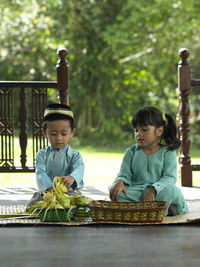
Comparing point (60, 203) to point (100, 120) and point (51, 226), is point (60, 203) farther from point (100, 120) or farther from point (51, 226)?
point (100, 120)

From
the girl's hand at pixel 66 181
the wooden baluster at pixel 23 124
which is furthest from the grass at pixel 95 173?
the girl's hand at pixel 66 181

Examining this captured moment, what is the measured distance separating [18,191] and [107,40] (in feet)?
24.6

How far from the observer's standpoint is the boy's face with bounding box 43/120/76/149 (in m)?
3.81

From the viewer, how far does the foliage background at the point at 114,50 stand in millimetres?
12344

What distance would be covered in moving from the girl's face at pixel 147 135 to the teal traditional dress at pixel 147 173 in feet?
0.26

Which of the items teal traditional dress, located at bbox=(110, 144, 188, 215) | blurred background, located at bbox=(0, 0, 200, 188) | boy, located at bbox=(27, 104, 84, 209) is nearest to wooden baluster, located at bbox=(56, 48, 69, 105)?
boy, located at bbox=(27, 104, 84, 209)

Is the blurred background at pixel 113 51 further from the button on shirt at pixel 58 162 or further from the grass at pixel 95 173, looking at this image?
the button on shirt at pixel 58 162

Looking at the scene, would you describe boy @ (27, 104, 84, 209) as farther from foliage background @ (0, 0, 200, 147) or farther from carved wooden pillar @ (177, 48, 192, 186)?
foliage background @ (0, 0, 200, 147)

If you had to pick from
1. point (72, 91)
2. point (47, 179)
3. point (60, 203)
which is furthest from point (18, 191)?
point (72, 91)

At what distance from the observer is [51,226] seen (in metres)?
3.30

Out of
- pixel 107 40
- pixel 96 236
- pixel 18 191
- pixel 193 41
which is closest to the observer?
pixel 96 236

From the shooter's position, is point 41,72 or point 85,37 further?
point 41,72

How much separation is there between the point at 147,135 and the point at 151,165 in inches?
8.0

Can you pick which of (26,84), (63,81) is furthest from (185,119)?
(26,84)
